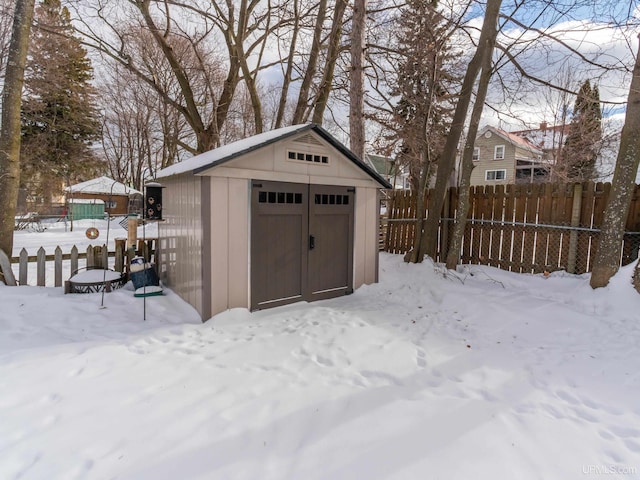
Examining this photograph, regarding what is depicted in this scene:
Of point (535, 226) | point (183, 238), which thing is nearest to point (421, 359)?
point (183, 238)

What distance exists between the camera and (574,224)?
5.94m

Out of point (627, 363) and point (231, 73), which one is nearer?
point (627, 363)

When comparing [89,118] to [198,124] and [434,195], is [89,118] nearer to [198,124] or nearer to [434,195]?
[198,124]

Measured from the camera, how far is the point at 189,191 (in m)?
4.76

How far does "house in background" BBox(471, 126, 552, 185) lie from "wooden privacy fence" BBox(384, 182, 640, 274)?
19048mm

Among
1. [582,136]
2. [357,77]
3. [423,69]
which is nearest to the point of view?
[423,69]

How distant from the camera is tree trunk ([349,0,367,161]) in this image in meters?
7.70

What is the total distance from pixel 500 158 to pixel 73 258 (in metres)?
26.9

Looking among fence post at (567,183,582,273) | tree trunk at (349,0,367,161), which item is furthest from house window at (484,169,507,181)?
fence post at (567,183,582,273)

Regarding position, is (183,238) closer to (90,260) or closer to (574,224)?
(90,260)

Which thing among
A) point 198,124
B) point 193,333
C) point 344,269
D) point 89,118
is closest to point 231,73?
point 198,124

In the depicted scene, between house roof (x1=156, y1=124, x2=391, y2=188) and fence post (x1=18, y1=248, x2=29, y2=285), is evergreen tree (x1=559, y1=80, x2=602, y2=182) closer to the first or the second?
house roof (x1=156, y1=124, x2=391, y2=188)

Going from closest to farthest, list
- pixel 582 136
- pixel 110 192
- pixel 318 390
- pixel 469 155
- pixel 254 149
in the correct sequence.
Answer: pixel 318 390
pixel 254 149
pixel 110 192
pixel 469 155
pixel 582 136

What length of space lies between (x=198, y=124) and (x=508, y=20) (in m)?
8.08
